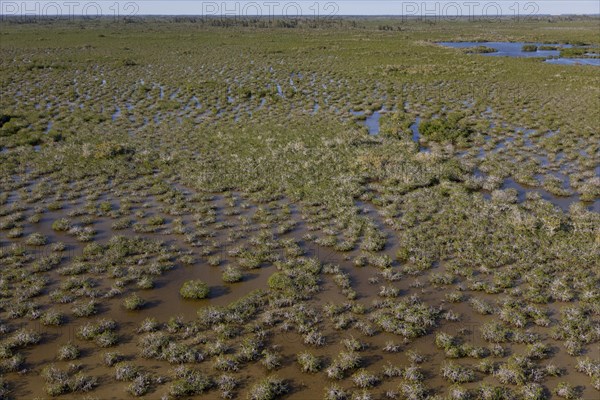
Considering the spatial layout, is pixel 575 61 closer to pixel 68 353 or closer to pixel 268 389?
pixel 268 389

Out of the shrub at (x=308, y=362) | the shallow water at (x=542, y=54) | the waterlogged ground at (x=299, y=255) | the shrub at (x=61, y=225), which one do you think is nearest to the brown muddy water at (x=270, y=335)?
the waterlogged ground at (x=299, y=255)

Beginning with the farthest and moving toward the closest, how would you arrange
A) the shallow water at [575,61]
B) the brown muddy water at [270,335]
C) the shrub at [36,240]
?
the shallow water at [575,61] < the shrub at [36,240] < the brown muddy water at [270,335]

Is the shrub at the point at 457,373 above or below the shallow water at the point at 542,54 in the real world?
below

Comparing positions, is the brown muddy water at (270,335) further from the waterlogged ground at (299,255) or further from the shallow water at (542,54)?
the shallow water at (542,54)

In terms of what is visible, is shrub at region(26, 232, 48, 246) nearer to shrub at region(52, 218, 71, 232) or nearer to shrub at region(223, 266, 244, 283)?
shrub at region(52, 218, 71, 232)

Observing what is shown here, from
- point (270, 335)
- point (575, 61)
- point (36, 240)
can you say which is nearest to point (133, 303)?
point (270, 335)

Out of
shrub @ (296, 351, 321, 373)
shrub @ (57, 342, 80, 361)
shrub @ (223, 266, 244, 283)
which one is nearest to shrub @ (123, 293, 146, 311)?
shrub @ (57, 342, 80, 361)
